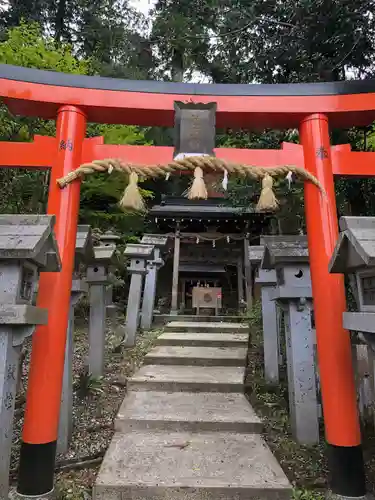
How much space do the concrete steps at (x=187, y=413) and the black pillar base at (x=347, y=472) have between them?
1.06m

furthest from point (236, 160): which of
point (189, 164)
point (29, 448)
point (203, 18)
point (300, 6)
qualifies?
point (203, 18)

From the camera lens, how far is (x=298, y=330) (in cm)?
388

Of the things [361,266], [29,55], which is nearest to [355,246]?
[361,266]

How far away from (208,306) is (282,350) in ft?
20.5

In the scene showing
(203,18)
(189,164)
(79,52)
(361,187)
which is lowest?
(189,164)

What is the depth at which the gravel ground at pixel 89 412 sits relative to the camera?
3.29m

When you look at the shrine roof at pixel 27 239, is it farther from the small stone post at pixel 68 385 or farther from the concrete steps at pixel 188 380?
the concrete steps at pixel 188 380

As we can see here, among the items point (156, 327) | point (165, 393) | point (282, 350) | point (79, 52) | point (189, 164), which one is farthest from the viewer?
point (79, 52)

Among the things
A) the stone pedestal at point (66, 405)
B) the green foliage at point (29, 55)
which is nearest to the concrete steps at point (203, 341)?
the stone pedestal at point (66, 405)

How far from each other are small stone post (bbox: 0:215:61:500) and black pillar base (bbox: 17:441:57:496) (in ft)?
1.49

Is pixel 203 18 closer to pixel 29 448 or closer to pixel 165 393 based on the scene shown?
pixel 165 393

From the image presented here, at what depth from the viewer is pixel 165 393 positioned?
5.04m

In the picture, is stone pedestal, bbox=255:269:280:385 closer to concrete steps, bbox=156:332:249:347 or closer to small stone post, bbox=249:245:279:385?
small stone post, bbox=249:245:279:385

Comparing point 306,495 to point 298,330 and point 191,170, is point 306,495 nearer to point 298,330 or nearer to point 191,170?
point 298,330
